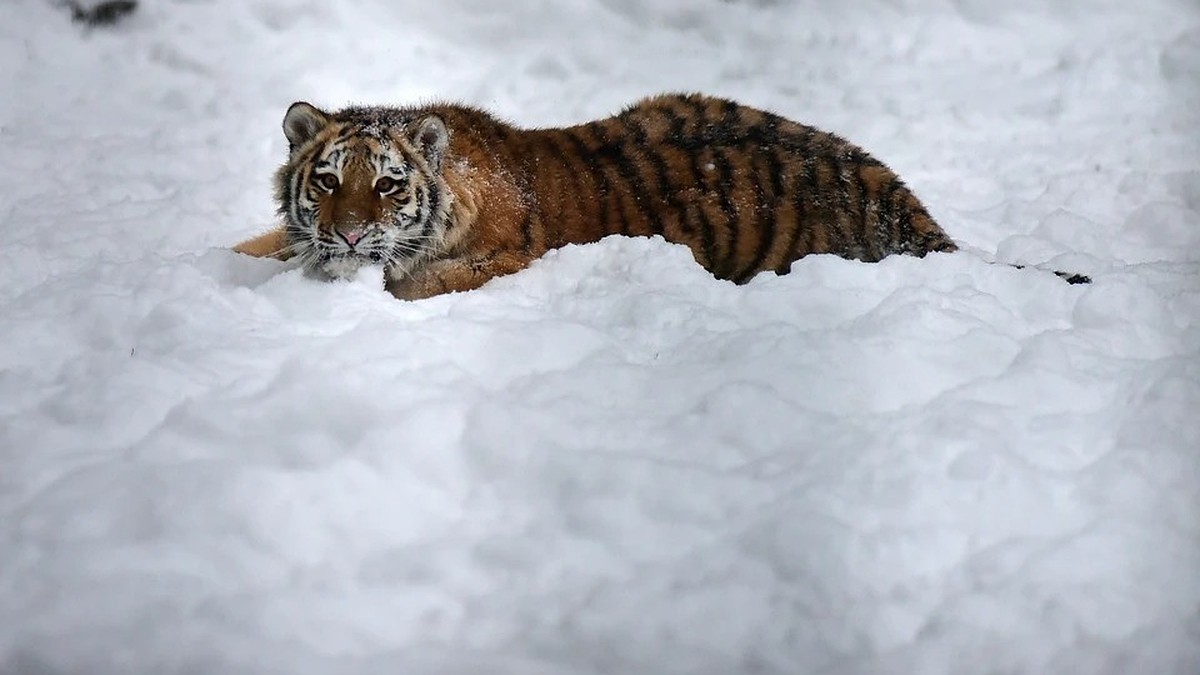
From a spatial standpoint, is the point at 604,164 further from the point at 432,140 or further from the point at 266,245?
the point at 266,245

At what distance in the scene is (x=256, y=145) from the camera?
18.0 ft

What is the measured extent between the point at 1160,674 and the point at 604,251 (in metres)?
2.11

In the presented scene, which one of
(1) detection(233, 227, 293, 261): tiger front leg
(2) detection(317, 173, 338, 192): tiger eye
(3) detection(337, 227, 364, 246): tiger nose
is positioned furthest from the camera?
(1) detection(233, 227, 293, 261): tiger front leg

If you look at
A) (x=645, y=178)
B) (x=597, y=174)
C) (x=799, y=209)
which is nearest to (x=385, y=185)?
(x=597, y=174)

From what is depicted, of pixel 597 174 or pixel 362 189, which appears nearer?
pixel 362 189

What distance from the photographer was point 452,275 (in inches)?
142

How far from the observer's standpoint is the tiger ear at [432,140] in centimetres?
362

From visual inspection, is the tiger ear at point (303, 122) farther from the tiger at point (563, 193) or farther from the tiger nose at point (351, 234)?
the tiger nose at point (351, 234)

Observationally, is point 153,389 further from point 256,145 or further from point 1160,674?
point 256,145

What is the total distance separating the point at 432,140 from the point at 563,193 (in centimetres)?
50

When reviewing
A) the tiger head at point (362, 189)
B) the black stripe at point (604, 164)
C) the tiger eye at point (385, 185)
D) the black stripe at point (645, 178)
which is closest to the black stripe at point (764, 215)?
the black stripe at point (645, 178)

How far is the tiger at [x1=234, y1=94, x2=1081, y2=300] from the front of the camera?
3.56 m

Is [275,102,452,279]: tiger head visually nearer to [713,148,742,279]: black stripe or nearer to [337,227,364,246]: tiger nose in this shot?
[337,227,364,246]: tiger nose

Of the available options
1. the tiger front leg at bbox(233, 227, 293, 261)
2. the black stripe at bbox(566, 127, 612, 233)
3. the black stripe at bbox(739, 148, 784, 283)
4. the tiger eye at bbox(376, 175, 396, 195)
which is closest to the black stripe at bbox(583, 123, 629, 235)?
the black stripe at bbox(566, 127, 612, 233)
